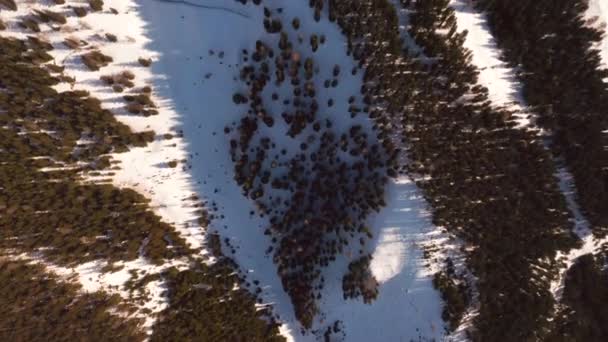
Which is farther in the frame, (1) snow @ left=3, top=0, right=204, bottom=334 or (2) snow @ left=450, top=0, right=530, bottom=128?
(2) snow @ left=450, top=0, right=530, bottom=128

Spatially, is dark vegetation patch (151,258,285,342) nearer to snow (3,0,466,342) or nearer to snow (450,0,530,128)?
snow (3,0,466,342)

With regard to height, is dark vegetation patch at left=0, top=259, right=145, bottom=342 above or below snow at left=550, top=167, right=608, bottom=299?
below

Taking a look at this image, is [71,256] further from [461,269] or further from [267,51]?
[461,269]

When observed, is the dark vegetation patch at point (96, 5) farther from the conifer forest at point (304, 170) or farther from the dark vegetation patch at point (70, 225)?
the dark vegetation patch at point (70, 225)

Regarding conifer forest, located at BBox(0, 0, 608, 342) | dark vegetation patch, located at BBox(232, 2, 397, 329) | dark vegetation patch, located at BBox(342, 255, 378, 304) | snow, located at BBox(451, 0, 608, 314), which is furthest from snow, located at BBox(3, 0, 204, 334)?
snow, located at BBox(451, 0, 608, 314)

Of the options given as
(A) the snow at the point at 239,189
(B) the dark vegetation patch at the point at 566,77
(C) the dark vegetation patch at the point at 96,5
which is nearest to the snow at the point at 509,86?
(B) the dark vegetation patch at the point at 566,77

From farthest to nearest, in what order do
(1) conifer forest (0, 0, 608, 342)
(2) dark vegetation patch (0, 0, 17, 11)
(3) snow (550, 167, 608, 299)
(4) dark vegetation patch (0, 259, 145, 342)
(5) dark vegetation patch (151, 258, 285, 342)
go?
(3) snow (550, 167, 608, 299) < (5) dark vegetation patch (151, 258, 285, 342) < (4) dark vegetation patch (0, 259, 145, 342) < (1) conifer forest (0, 0, 608, 342) < (2) dark vegetation patch (0, 0, 17, 11)

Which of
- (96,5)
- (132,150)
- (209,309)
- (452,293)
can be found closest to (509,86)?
(452,293)

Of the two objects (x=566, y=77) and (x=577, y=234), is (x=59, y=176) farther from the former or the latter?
(x=577, y=234)

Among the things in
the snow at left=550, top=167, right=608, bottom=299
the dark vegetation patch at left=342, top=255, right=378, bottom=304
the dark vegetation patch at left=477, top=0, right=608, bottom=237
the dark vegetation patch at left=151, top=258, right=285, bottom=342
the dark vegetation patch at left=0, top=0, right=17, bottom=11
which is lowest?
the dark vegetation patch at left=151, top=258, right=285, bottom=342
